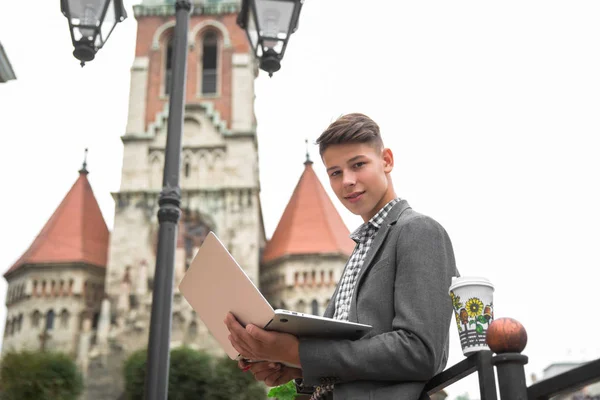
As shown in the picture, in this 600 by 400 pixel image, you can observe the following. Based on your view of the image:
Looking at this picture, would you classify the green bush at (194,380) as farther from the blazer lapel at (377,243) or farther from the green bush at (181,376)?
the blazer lapel at (377,243)

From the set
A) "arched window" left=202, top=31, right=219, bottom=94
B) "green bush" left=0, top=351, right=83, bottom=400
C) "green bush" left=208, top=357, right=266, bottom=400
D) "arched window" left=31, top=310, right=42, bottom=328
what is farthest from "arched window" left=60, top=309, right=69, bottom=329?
"arched window" left=202, top=31, right=219, bottom=94

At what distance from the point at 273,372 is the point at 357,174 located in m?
0.64

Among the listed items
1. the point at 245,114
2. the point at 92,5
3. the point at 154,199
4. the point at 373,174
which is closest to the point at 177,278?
the point at 154,199

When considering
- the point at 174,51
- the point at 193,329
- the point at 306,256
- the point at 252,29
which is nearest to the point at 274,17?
the point at 252,29

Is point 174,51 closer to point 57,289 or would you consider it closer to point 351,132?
point 351,132

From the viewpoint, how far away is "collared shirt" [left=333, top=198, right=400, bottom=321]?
2033 millimetres

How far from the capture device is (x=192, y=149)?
2719cm

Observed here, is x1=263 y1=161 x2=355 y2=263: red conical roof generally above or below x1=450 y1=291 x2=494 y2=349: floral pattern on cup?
above

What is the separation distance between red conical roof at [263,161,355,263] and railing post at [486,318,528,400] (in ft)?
80.3

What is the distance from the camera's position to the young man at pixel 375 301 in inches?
67.6

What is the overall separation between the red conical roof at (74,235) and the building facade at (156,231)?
2.4 inches

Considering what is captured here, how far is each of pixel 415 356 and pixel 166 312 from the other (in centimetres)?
275

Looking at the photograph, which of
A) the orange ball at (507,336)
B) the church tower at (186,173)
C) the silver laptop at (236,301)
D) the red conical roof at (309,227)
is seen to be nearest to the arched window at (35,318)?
the church tower at (186,173)

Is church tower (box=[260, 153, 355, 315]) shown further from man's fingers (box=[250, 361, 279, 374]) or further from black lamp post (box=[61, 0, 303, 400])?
man's fingers (box=[250, 361, 279, 374])
